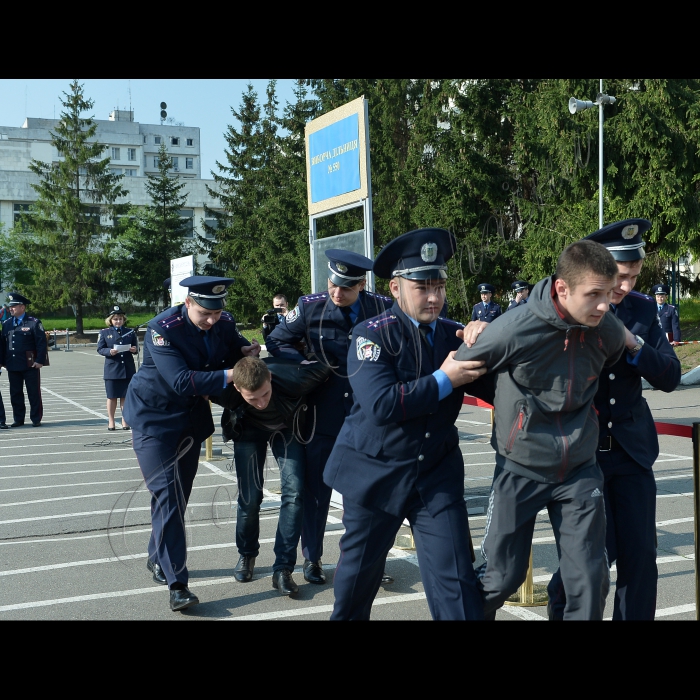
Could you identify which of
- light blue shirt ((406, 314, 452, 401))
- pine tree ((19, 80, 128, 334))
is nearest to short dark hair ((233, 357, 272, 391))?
light blue shirt ((406, 314, 452, 401))

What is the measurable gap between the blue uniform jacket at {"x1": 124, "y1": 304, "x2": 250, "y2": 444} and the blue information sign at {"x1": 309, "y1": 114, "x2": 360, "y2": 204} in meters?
2.45

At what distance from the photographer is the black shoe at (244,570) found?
5.72m

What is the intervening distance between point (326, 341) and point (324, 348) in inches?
2.0

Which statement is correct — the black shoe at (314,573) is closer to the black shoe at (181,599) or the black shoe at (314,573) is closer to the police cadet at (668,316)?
the black shoe at (181,599)

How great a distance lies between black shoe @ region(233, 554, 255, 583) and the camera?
18.8ft

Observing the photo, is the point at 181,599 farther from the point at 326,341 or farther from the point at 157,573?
the point at 326,341

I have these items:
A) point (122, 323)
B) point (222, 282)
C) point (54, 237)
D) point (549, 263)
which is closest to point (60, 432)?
point (122, 323)

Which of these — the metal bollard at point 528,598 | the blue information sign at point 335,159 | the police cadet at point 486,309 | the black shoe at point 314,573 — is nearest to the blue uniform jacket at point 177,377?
the black shoe at point 314,573

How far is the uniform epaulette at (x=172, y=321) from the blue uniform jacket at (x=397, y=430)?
1.81 m

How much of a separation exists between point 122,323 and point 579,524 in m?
11.9

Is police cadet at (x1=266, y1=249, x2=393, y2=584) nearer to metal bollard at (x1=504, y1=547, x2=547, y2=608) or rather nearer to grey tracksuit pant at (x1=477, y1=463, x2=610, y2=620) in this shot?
metal bollard at (x1=504, y1=547, x2=547, y2=608)

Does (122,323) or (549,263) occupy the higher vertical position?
(549,263)

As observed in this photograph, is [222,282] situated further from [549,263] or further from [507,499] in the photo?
[549,263]

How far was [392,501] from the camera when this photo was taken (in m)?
3.59
